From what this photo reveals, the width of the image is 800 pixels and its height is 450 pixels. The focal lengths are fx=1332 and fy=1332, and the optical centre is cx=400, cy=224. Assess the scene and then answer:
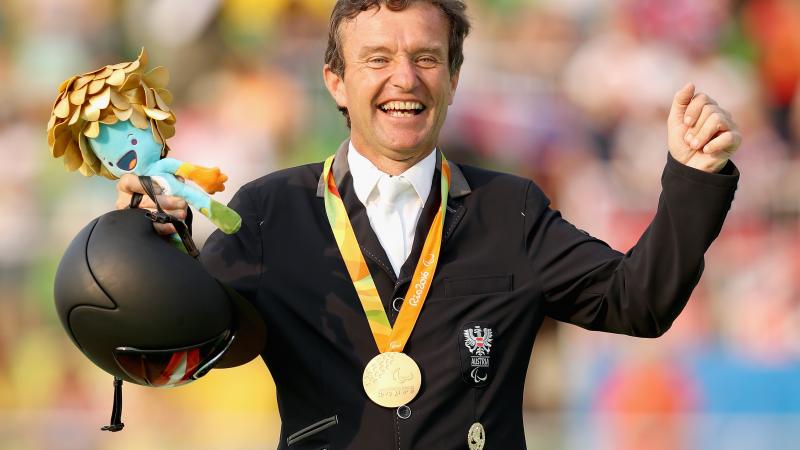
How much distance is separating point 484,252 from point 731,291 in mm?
4359

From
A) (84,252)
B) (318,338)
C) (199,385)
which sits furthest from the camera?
(199,385)

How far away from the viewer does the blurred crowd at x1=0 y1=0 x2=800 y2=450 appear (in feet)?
23.4

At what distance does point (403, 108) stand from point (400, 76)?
84mm

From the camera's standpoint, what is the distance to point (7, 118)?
7.34 metres

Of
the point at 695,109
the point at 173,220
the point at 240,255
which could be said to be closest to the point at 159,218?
the point at 173,220

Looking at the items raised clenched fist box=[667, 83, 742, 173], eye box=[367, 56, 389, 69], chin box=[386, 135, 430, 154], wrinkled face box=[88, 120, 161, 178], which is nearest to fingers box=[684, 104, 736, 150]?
raised clenched fist box=[667, 83, 742, 173]

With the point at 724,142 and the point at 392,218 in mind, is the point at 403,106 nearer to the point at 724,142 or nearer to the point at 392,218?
the point at 392,218

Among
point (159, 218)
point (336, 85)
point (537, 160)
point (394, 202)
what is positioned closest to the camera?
point (159, 218)

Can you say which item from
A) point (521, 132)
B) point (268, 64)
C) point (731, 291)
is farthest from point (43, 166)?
point (731, 291)

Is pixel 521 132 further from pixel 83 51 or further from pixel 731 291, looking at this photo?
pixel 83 51

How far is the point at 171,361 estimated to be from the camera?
9.25ft

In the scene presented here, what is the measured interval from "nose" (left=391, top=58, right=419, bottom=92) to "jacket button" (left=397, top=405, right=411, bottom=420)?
0.74 meters

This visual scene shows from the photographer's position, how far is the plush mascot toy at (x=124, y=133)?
2881mm

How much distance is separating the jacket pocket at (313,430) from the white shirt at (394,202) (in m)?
0.42
